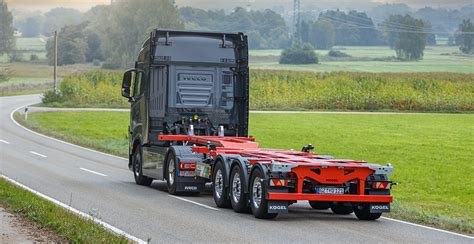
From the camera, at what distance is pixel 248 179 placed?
1659 cm

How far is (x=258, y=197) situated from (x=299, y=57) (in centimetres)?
14889

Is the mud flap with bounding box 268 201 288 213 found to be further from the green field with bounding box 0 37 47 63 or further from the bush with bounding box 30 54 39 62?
the green field with bounding box 0 37 47 63

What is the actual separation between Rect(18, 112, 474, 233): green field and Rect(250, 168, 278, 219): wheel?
2.76 m

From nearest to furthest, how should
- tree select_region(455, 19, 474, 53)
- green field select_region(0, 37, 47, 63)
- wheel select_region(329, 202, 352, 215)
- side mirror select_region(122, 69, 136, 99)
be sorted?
wheel select_region(329, 202, 352, 215)
side mirror select_region(122, 69, 136, 99)
green field select_region(0, 37, 47, 63)
tree select_region(455, 19, 474, 53)

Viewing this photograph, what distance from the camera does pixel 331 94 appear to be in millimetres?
72875

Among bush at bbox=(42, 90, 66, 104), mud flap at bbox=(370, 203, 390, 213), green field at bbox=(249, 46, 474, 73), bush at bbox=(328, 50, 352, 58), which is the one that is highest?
mud flap at bbox=(370, 203, 390, 213)

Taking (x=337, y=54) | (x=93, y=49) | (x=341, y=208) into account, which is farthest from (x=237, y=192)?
(x=337, y=54)

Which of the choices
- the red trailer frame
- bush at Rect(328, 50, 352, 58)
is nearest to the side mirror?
the red trailer frame

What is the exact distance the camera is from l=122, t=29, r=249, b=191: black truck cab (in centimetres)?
2288

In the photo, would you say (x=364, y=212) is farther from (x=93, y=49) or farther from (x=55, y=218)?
(x=93, y=49)

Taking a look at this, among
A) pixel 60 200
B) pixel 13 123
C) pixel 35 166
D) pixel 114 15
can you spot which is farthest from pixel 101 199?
pixel 114 15

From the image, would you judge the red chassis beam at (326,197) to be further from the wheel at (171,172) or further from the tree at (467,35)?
the tree at (467,35)

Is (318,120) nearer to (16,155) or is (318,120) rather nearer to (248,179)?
(16,155)

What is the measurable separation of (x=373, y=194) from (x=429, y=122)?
4112 centimetres
